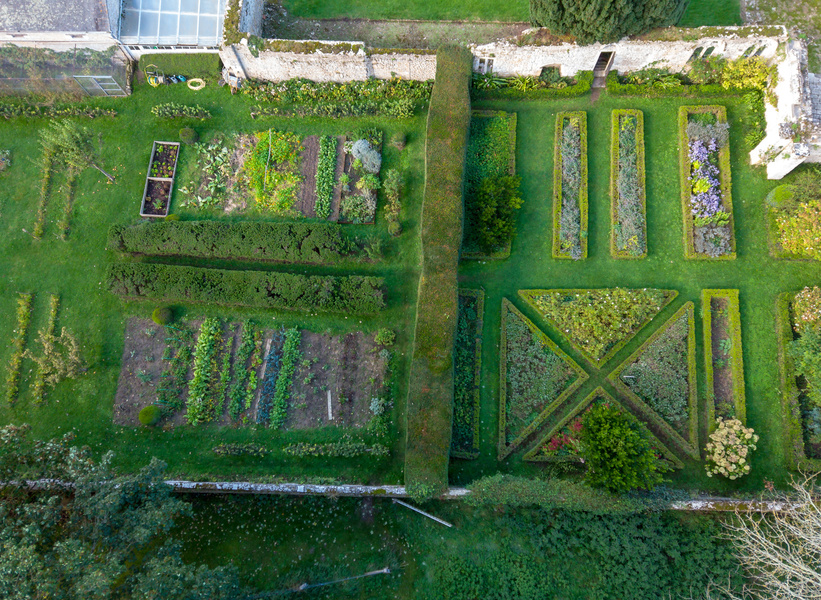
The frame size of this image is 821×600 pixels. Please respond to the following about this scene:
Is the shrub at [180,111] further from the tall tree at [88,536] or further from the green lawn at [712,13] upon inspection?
the green lawn at [712,13]

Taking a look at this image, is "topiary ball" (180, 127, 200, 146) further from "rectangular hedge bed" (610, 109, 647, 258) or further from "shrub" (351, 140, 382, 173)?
"rectangular hedge bed" (610, 109, 647, 258)

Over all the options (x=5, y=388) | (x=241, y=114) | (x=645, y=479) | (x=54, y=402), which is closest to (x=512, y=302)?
(x=645, y=479)

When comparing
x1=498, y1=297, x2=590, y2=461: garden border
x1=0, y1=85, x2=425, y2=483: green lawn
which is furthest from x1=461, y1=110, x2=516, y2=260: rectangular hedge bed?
x1=498, y1=297, x2=590, y2=461: garden border

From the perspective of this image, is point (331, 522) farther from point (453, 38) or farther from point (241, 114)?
point (453, 38)

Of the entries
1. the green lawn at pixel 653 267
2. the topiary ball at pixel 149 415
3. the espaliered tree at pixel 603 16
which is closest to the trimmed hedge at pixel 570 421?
the green lawn at pixel 653 267

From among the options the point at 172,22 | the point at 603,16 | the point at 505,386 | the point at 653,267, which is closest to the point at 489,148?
the point at 603,16
